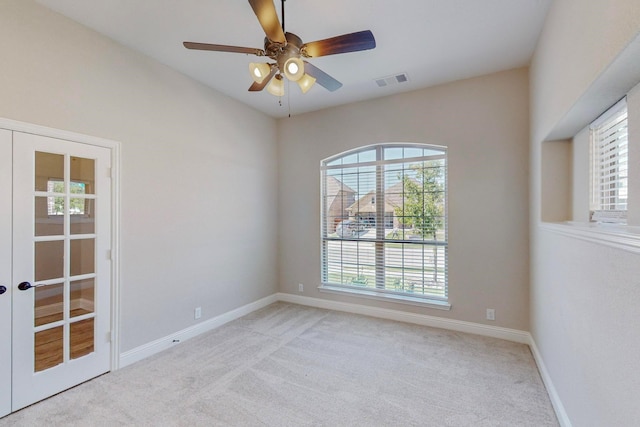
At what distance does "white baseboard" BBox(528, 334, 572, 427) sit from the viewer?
1.96m

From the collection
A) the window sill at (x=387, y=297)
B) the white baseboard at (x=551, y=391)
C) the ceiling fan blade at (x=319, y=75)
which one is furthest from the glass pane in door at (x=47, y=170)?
the white baseboard at (x=551, y=391)

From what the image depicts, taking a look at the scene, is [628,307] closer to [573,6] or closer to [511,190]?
[573,6]

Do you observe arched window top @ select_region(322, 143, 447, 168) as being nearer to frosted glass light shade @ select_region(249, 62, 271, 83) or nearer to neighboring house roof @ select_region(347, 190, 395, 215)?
neighboring house roof @ select_region(347, 190, 395, 215)

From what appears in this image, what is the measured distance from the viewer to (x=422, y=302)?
12.5ft

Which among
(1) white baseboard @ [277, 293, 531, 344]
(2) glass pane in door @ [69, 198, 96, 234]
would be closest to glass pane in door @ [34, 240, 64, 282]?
(2) glass pane in door @ [69, 198, 96, 234]

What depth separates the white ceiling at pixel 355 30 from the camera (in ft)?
7.57

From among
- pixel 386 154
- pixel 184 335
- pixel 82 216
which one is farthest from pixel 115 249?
pixel 386 154

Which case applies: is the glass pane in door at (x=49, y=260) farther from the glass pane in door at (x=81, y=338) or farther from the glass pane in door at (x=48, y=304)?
the glass pane in door at (x=81, y=338)

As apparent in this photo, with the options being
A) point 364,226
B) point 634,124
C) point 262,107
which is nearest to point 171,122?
point 262,107

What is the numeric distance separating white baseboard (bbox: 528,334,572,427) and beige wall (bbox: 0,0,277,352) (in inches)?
138

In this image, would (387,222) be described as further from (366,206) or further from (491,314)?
(491,314)

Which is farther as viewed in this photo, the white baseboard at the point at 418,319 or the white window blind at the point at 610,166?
the white baseboard at the point at 418,319

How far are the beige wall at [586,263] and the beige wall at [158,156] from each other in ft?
11.6

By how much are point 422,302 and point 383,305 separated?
1.78 ft
